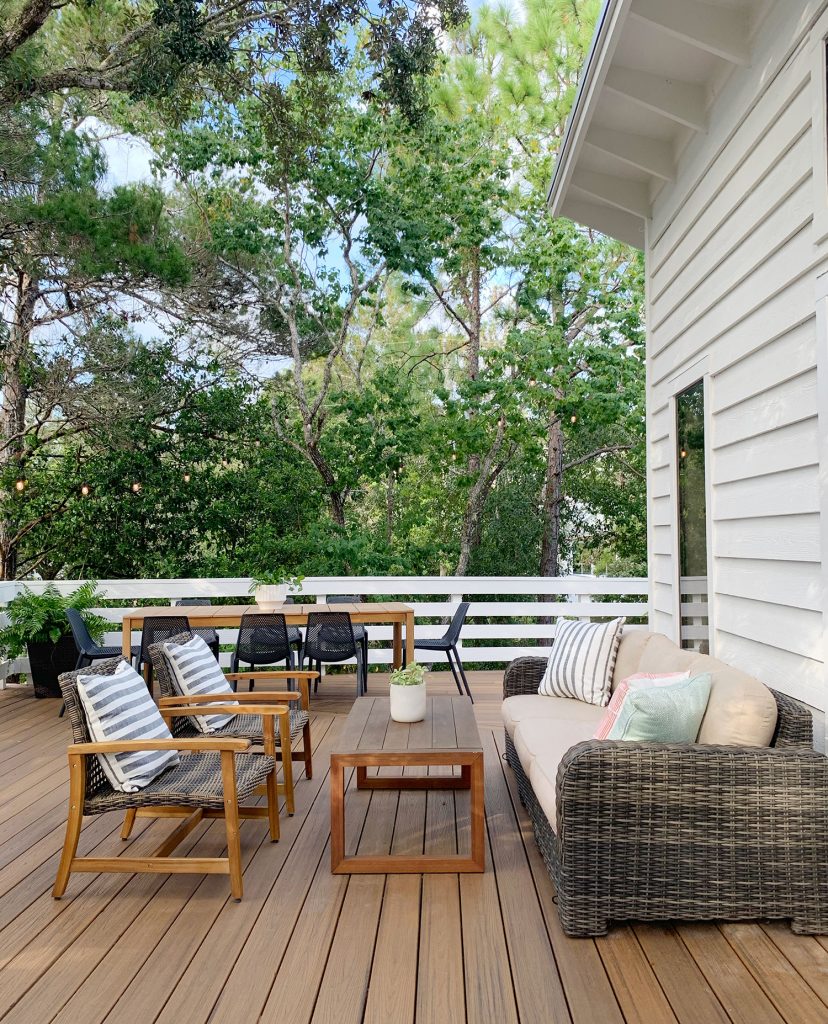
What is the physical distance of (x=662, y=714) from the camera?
2.84 meters

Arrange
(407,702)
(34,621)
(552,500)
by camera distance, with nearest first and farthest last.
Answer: (407,702) → (34,621) → (552,500)

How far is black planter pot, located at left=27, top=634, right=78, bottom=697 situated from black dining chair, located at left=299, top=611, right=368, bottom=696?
1921mm

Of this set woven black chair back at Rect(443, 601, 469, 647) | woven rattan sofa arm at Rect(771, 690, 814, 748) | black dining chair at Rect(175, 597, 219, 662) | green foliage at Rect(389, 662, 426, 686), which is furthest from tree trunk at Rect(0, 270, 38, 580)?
woven rattan sofa arm at Rect(771, 690, 814, 748)

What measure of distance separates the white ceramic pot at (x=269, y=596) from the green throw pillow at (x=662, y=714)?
374 cm

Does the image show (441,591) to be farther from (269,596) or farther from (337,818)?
(337,818)

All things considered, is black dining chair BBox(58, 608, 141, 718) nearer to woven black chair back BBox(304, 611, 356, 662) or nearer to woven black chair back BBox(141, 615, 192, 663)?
woven black chair back BBox(141, 615, 192, 663)

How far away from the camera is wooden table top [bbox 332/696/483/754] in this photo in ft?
10.7

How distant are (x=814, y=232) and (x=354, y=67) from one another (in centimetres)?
947

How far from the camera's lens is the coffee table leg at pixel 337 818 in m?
3.14

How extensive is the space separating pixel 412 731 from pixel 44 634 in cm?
436

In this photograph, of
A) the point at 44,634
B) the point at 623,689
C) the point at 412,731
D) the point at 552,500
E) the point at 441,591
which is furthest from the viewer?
the point at 552,500

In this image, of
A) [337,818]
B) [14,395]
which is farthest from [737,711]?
[14,395]

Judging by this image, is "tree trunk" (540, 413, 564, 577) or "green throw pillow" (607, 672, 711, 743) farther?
"tree trunk" (540, 413, 564, 577)

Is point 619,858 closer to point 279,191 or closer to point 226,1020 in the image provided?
point 226,1020
